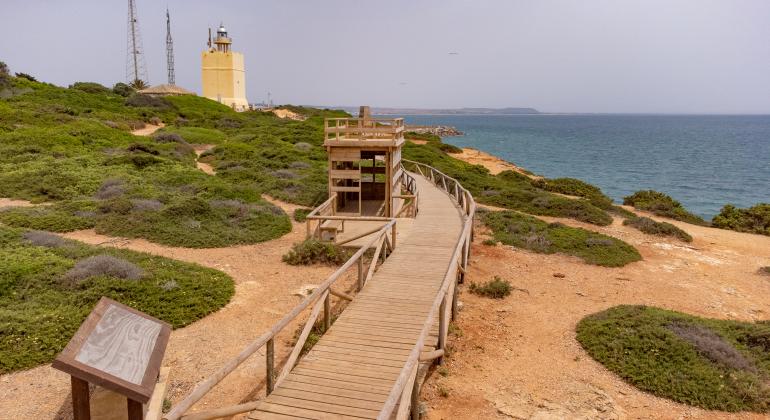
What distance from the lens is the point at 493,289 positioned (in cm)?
1286

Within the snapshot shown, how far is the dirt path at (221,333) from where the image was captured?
300 inches

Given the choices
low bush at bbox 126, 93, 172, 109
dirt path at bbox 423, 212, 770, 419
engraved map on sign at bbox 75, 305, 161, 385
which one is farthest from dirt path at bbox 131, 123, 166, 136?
→ engraved map on sign at bbox 75, 305, 161, 385

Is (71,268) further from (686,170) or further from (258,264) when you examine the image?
(686,170)

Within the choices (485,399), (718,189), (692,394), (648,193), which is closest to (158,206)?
(485,399)

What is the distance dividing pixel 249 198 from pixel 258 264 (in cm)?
752

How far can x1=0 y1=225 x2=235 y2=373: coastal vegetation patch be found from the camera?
888 centimetres

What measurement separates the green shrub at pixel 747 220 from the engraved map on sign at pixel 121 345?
2737 cm

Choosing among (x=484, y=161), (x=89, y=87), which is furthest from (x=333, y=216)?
(x=89, y=87)

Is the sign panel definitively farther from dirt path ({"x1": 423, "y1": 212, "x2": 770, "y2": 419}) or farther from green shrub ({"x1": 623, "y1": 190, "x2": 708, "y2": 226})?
green shrub ({"x1": 623, "y1": 190, "x2": 708, "y2": 226})

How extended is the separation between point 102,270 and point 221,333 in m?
3.93

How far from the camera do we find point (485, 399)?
25.9ft

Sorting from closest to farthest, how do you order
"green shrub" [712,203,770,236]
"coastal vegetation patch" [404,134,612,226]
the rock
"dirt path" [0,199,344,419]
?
"dirt path" [0,199,344,419] < the rock < "coastal vegetation patch" [404,134,612,226] < "green shrub" [712,203,770,236]

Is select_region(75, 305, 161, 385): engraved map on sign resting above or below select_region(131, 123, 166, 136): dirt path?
below

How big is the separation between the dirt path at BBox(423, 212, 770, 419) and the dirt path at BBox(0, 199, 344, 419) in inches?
131
